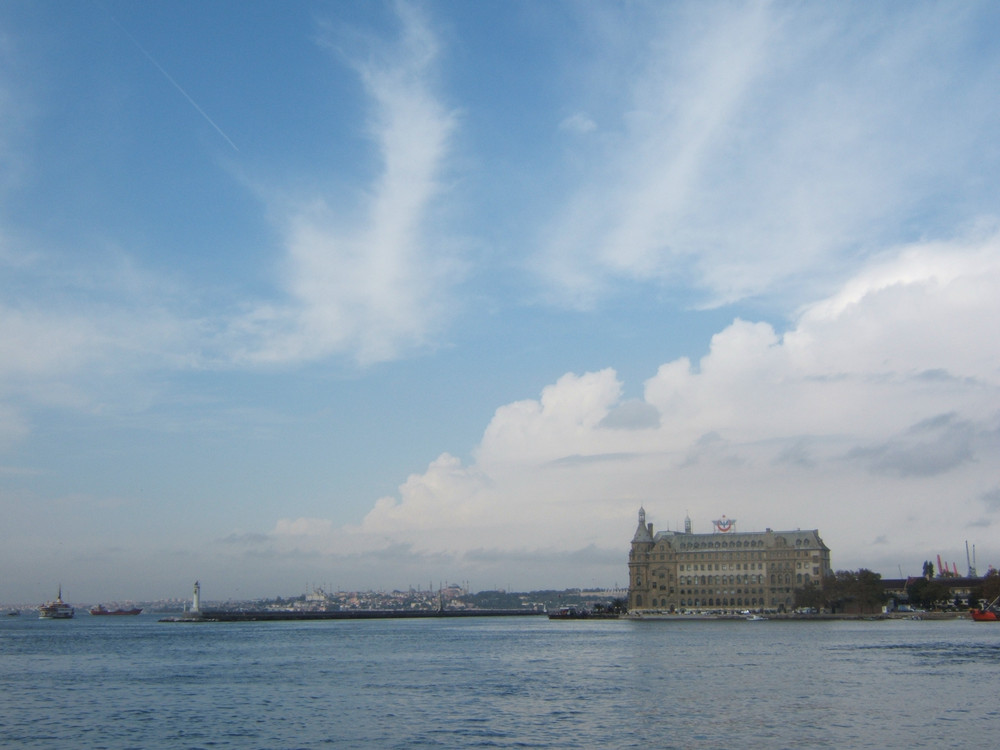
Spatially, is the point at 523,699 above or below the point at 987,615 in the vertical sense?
below

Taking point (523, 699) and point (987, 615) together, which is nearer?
point (523, 699)

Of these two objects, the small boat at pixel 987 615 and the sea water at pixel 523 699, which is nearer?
the sea water at pixel 523 699

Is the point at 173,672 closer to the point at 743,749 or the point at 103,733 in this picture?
the point at 103,733

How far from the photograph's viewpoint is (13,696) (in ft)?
220

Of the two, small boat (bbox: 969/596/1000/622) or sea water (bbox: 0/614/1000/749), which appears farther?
small boat (bbox: 969/596/1000/622)

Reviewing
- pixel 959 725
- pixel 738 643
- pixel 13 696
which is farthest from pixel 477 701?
pixel 738 643

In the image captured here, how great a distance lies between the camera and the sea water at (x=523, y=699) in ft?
151

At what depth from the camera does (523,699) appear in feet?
198

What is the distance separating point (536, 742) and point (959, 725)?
21042 mm

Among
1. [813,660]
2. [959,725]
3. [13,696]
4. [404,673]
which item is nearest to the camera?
[959,725]

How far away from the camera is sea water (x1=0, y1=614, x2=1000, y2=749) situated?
4606 centimetres

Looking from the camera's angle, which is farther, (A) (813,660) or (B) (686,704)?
(A) (813,660)

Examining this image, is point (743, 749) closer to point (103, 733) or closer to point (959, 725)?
point (959, 725)

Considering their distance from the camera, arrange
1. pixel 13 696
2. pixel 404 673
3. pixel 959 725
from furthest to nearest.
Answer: pixel 404 673, pixel 13 696, pixel 959 725
